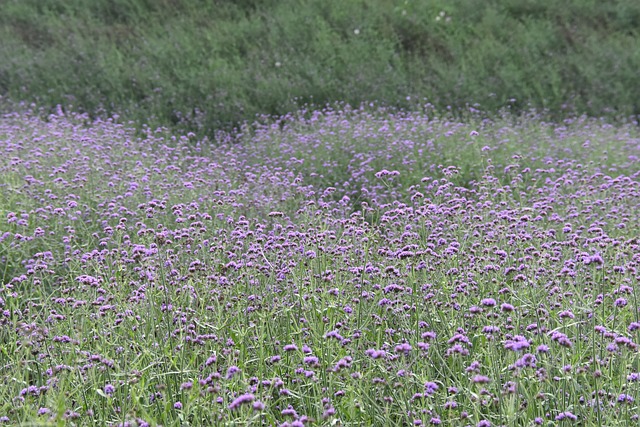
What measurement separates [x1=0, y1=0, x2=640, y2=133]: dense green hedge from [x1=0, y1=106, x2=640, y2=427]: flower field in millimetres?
4605

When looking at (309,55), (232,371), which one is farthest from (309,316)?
(309,55)

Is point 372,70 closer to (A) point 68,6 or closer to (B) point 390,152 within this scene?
(B) point 390,152

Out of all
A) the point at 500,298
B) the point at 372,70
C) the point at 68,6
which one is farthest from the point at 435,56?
the point at 500,298

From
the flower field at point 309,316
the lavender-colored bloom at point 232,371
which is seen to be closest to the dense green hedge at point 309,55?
the flower field at point 309,316

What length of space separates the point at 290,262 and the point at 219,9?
11.3 meters

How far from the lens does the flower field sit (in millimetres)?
2492

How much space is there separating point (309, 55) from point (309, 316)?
29.9 ft

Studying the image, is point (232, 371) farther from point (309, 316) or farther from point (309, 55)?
point (309, 55)

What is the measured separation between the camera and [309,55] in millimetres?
11758

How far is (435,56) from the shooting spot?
12227 millimetres

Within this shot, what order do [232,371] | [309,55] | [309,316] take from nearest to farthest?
[232,371], [309,316], [309,55]

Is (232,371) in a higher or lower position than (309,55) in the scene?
higher

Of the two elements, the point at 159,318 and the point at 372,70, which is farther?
the point at 372,70

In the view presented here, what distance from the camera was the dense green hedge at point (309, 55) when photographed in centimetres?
1088
